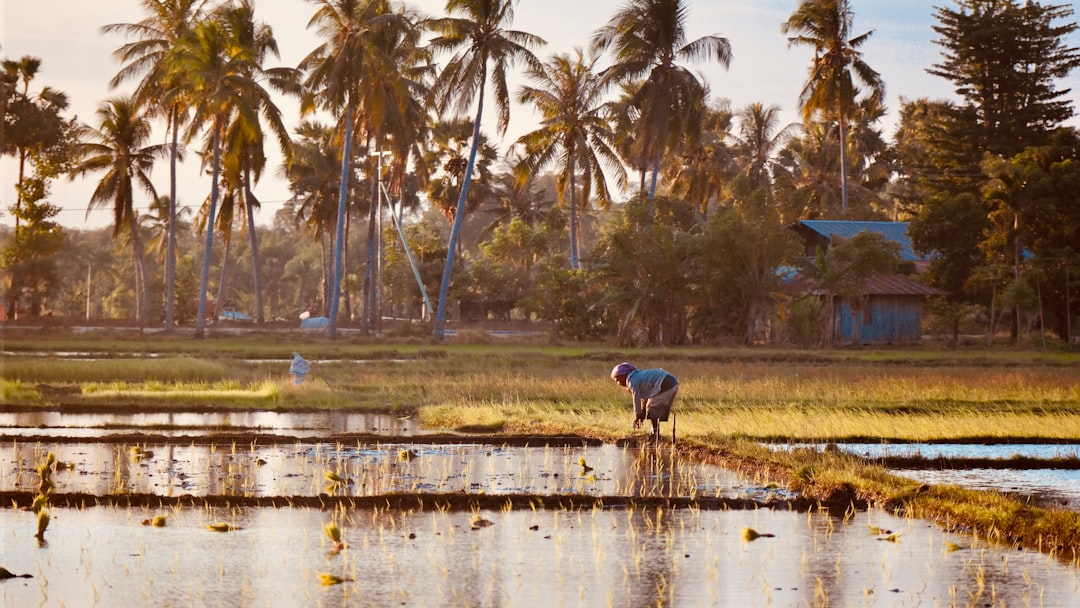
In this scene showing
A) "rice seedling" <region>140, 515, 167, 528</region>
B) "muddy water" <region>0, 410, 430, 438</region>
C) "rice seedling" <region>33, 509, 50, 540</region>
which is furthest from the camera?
"muddy water" <region>0, 410, 430, 438</region>

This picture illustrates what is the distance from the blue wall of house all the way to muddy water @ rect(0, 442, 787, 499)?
2940cm

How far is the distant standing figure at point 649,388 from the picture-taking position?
566 inches

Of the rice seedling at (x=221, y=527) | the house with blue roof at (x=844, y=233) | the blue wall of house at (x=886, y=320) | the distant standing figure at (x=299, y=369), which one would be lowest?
the rice seedling at (x=221, y=527)

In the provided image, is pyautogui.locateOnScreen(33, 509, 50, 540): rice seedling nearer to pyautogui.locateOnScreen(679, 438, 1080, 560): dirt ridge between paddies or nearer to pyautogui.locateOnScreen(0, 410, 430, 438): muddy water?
pyautogui.locateOnScreen(679, 438, 1080, 560): dirt ridge between paddies

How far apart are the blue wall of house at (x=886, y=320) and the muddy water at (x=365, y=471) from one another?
29398 mm

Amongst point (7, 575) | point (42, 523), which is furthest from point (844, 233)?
point (7, 575)

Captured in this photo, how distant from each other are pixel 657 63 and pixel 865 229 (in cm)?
972

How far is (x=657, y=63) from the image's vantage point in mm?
44781

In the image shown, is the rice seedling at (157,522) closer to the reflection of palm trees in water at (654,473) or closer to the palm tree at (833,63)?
the reflection of palm trees in water at (654,473)

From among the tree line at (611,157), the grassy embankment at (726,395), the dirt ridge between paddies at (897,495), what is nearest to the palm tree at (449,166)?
the tree line at (611,157)

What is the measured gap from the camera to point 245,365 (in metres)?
29.8

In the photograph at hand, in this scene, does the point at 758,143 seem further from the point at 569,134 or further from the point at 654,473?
the point at 654,473

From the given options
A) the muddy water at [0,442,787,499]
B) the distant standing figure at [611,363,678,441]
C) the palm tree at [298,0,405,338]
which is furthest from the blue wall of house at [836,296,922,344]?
the muddy water at [0,442,787,499]

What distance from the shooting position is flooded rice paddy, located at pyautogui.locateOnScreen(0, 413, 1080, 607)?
25.5ft
